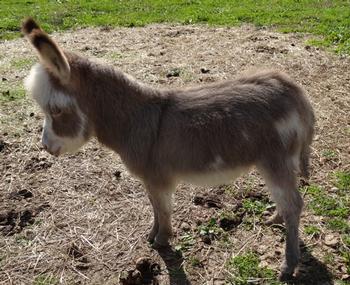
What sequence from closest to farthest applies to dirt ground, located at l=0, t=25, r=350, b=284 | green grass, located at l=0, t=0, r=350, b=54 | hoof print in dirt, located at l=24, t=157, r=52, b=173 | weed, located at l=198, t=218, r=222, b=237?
dirt ground, located at l=0, t=25, r=350, b=284
weed, located at l=198, t=218, r=222, b=237
hoof print in dirt, located at l=24, t=157, r=52, b=173
green grass, located at l=0, t=0, r=350, b=54

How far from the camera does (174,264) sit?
404 centimetres

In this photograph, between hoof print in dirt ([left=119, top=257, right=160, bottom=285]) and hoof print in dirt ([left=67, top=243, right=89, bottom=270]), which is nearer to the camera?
hoof print in dirt ([left=119, top=257, right=160, bottom=285])

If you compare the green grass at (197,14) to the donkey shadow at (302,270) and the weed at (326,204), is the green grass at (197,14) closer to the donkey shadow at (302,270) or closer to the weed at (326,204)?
the weed at (326,204)

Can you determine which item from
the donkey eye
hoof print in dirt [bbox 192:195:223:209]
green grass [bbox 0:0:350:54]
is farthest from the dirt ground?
green grass [bbox 0:0:350:54]

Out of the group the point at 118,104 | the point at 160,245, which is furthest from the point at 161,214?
the point at 118,104

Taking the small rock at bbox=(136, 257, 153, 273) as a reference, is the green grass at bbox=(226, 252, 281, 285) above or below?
above

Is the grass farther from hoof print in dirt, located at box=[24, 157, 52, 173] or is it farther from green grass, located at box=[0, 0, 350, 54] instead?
green grass, located at box=[0, 0, 350, 54]

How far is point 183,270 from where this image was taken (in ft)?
13.0

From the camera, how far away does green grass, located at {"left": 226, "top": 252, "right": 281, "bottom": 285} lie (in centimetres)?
379

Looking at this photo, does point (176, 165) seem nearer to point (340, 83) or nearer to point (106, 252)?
point (106, 252)

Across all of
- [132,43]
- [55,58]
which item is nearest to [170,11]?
[132,43]

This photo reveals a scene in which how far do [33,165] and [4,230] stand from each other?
3.75 ft

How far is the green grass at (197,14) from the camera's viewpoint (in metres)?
9.70

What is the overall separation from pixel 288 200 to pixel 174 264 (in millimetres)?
1217
